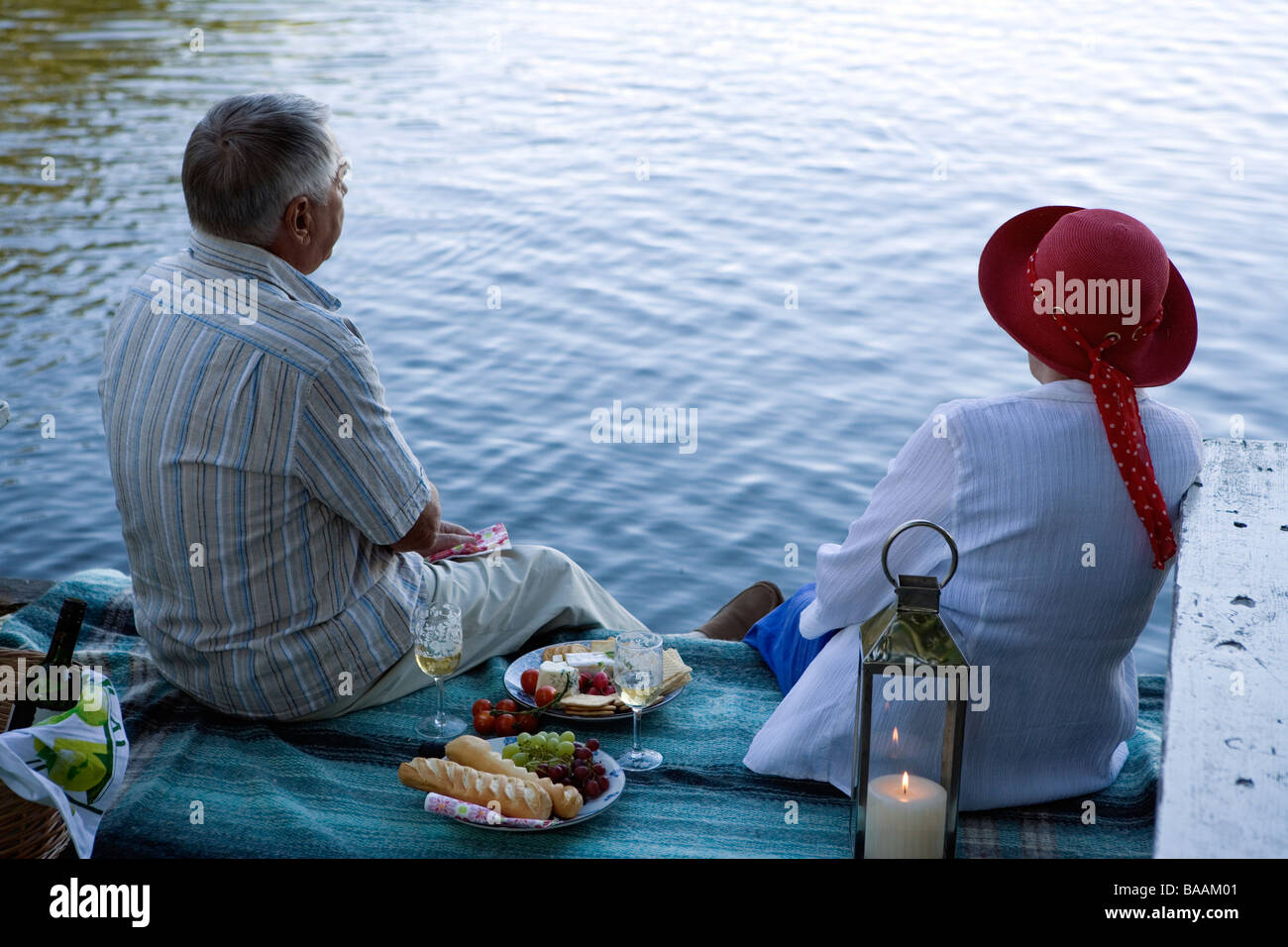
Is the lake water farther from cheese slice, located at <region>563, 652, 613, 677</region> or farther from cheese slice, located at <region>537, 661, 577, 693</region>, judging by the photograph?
cheese slice, located at <region>537, 661, 577, 693</region>

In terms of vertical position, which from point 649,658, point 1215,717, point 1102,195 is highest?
point 1102,195

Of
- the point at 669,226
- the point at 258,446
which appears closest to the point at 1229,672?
the point at 258,446

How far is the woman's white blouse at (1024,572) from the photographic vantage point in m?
2.23

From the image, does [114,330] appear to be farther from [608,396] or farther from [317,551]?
[608,396]

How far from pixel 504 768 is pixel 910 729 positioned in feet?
2.49

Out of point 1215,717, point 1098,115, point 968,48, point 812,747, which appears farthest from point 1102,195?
point 1215,717

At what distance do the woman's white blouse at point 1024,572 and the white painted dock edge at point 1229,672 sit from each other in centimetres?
13

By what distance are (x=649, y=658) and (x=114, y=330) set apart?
1.20 m

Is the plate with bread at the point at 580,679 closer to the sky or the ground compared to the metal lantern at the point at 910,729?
closer to the ground

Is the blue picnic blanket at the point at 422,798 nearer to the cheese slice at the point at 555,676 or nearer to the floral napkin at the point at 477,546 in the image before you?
the cheese slice at the point at 555,676

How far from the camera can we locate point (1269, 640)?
1934 millimetres

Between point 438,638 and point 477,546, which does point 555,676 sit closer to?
point 438,638

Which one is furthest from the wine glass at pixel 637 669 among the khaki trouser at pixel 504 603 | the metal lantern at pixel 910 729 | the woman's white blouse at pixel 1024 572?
the khaki trouser at pixel 504 603

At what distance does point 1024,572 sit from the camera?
2273 millimetres
